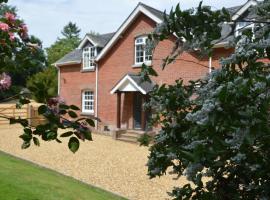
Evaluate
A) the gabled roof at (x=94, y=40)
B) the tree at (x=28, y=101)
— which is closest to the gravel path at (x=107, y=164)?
the tree at (x=28, y=101)

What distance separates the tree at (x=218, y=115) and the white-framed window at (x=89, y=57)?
76.0 ft

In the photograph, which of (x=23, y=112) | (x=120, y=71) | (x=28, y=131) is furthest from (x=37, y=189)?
(x=23, y=112)

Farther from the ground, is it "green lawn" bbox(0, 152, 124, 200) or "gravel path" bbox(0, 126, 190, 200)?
"green lawn" bbox(0, 152, 124, 200)

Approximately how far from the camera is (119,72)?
24094 millimetres

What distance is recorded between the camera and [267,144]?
2.19 meters

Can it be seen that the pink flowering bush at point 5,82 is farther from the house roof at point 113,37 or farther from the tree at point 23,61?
the house roof at point 113,37

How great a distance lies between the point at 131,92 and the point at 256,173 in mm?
21070

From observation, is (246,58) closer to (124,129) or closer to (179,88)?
(179,88)

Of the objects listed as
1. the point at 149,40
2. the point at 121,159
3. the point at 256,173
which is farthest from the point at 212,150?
the point at 121,159

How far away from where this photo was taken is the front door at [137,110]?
23.0m

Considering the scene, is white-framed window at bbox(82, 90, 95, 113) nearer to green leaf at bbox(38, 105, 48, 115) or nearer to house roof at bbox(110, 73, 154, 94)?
house roof at bbox(110, 73, 154, 94)

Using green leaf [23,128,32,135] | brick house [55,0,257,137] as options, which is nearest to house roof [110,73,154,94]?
brick house [55,0,257,137]

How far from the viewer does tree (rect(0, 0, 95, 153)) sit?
132 inches

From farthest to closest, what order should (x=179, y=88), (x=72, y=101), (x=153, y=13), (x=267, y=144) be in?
(x=72, y=101) < (x=153, y=13) < (x=179, y=88) < (x=267, y=144)
